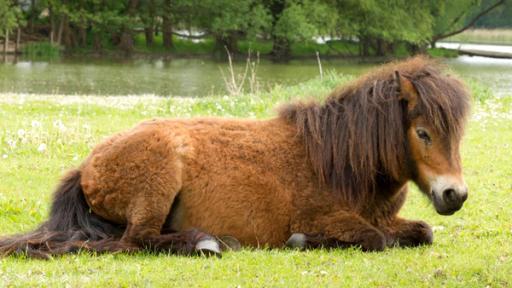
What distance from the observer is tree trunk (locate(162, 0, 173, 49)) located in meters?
60.8

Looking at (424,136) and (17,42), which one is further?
(17,42)

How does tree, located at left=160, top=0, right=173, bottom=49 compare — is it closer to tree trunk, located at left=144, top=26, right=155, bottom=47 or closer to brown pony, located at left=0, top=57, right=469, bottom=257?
tree trunk, located at left=144, top=26, right=155, bottom=47

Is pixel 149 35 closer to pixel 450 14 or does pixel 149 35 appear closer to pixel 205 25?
pixel 205 25

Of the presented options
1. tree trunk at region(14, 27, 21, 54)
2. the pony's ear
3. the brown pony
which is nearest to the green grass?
the brown pony

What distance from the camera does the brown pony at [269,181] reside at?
6133 millimetres

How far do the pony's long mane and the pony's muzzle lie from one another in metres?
0.48

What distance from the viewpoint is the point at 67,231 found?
6.34 meters

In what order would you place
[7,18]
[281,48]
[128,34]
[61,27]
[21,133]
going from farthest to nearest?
[281,48]
[128,34]
[61,27]
[7,18]
[21,133]

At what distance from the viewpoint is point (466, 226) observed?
7.27 m

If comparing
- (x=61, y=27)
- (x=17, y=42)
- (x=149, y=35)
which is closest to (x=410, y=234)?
(x=17, y=42)

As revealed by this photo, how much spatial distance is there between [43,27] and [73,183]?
5721 centimetres

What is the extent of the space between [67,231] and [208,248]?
128cm

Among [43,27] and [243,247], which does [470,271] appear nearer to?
[243,247]

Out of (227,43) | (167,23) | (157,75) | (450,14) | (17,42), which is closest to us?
(157,75)
